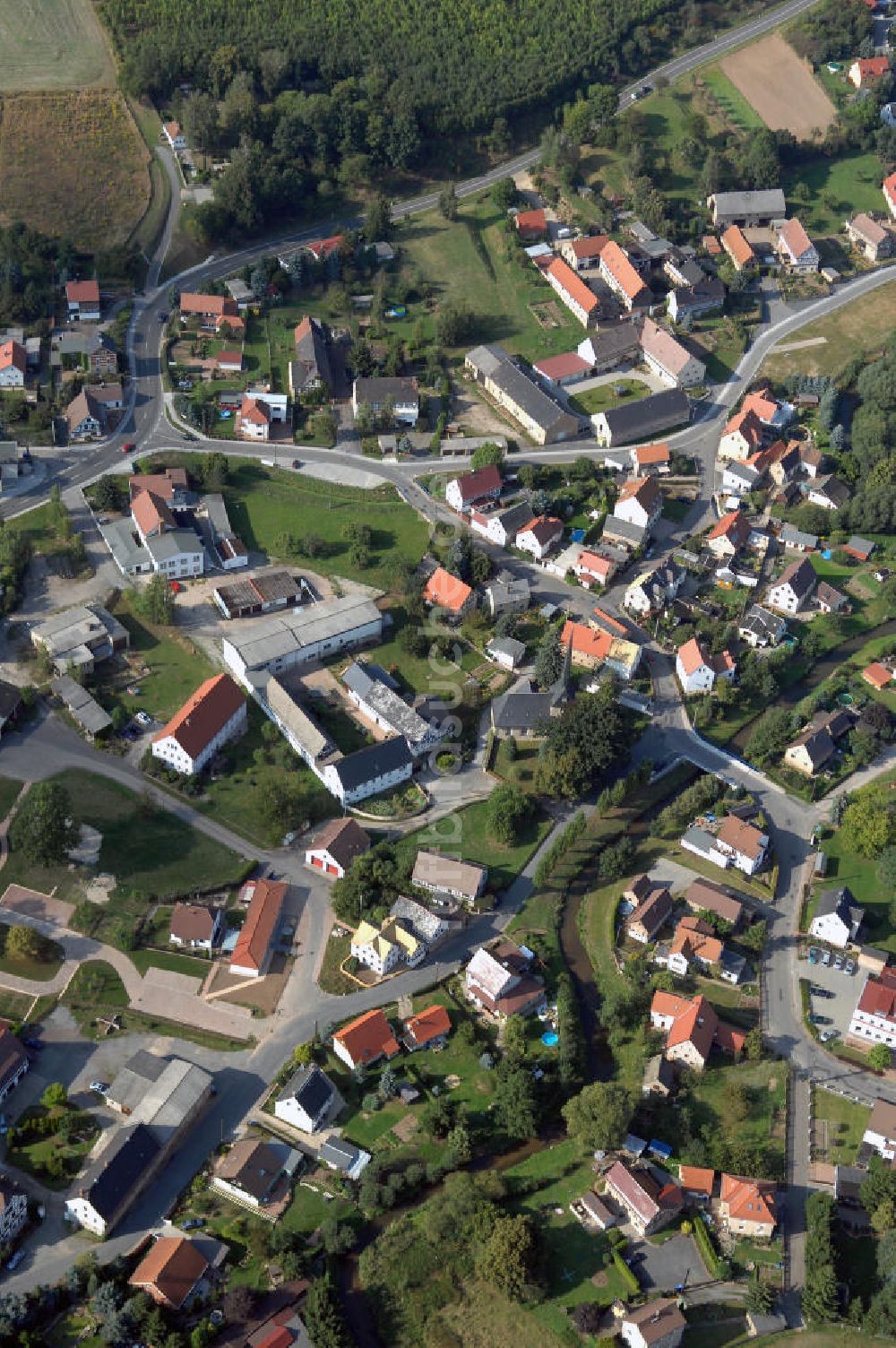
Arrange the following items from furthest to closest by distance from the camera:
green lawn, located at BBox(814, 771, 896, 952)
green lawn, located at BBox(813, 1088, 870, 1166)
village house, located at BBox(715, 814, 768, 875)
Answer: village house, located at BBox(715, 814, 768, 875), green lawn, located at BBox(814, 771, 896, 952), green lawn, located at BBox(813, 1088, 870, 1166)

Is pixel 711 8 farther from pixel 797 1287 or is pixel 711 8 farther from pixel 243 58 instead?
pixel 797 1287

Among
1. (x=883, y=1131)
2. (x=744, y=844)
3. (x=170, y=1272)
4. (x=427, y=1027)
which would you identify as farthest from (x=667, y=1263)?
(x=744, y=844)

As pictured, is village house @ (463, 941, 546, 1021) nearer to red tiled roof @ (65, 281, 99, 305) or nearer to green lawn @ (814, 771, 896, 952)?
green lawn @ (814, 771, 896, 952)

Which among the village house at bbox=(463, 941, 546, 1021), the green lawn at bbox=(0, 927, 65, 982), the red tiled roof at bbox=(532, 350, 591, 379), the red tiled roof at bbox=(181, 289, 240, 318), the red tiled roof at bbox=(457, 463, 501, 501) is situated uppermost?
the red tiled roof at bbox=(181, 289, 240, 318)

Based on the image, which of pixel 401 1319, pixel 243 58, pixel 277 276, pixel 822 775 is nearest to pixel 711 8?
pixel 243 58

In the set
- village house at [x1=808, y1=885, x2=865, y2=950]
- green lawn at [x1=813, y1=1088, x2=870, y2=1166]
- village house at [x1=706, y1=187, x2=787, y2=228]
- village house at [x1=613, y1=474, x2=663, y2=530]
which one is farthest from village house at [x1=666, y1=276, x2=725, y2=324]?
green lawn at [x1=813, y1=1088, x2=870, y2=1166]

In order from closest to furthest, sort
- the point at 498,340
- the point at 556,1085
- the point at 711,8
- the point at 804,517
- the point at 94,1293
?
the point at 94,1293 → the point at 556,1085 → the point at 804,517 → the point at 498,340 → the point at 711,8
